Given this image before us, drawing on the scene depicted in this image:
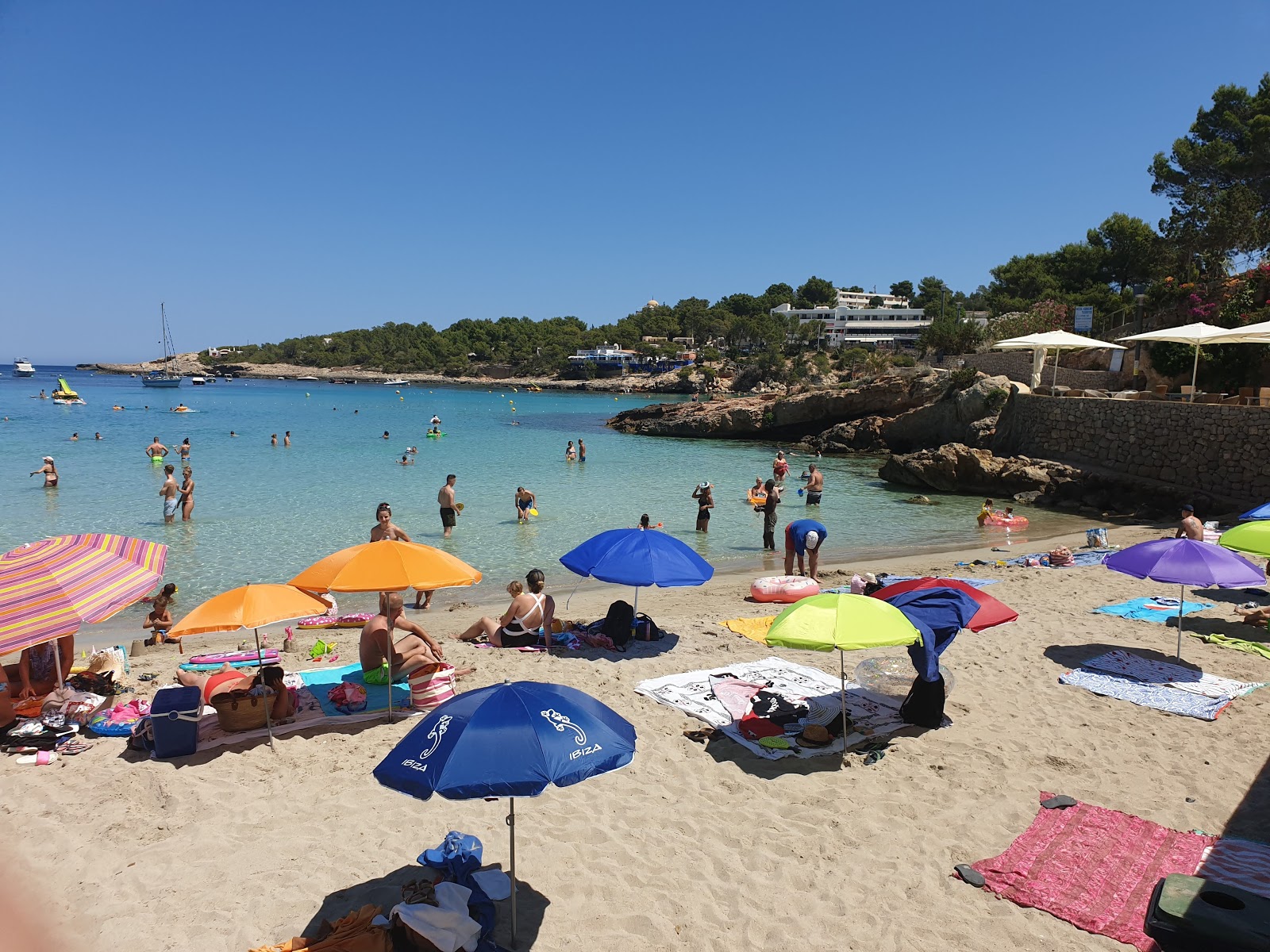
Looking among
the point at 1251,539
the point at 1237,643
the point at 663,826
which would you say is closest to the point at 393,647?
the point at 663,826

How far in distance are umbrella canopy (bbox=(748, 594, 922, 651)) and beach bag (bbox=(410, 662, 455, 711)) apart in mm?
3343

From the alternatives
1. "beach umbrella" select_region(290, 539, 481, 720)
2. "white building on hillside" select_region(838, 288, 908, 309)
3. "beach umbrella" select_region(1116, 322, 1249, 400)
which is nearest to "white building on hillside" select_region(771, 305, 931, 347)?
"white building on hillside" select_region(838, 288, 908, 309)

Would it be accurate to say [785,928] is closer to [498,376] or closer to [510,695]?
[510,695]

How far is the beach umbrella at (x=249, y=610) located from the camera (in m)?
6.52

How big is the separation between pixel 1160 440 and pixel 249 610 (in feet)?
77.8

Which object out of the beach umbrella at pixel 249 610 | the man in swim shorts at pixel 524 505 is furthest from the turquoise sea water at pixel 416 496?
the beach umbrella at pixel 249 610

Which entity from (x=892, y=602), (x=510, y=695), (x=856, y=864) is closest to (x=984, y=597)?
(x=892, y=602)

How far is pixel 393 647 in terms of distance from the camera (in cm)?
766

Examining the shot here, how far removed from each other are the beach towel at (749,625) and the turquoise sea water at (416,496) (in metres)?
5.02

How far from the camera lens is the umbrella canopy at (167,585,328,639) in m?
6.52

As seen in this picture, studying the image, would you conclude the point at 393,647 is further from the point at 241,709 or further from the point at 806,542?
the point at 806,542

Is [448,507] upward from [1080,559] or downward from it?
upward

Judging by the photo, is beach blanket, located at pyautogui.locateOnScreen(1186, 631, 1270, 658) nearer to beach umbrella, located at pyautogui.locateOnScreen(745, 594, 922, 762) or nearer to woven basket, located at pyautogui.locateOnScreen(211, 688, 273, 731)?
beach umbrella, located at pyautogui.locateOnScreen(745, 594, 922, 762)

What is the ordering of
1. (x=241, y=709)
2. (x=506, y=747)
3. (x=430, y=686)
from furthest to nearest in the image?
(x=430, y=686) → (x=241, y=709) → (x=506, y=747)
